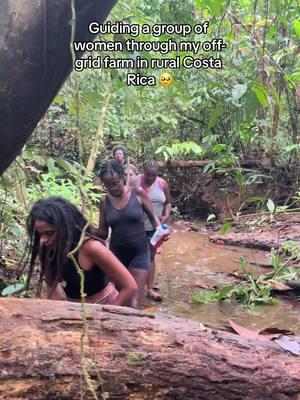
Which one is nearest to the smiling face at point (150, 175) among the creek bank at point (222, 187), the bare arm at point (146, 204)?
the bare arm at point (146, 204)

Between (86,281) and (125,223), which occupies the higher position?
(125,223)

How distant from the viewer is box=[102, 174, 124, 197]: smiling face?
4414 millimetres

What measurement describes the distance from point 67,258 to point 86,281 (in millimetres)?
238

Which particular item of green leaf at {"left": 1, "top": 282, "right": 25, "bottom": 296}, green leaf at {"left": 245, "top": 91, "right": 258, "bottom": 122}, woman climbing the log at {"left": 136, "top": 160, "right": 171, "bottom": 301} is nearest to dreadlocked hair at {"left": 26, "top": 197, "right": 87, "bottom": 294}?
green leaf at {"left": 1, "top": 282, "right": 25, "bottom": 296}

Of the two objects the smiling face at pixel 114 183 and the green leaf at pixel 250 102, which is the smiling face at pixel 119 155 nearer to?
the smiling face at pixel 114 183

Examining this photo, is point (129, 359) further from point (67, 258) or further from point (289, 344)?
point (67, 258)

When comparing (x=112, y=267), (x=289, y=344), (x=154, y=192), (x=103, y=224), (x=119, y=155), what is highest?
(x=119, y=155)

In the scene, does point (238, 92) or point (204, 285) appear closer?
point (238, 92)

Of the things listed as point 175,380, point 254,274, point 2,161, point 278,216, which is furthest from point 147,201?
point 278,216

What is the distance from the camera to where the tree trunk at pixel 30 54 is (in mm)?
1465

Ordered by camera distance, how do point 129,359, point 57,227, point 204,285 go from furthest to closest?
point 204,285, point 57,227, point 129,359

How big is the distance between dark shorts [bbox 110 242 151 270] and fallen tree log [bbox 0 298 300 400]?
217 centimetres

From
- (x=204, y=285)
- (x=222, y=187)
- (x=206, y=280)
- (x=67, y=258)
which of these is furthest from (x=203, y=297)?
(x=222, y=187)

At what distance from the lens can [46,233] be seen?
3.05 m
